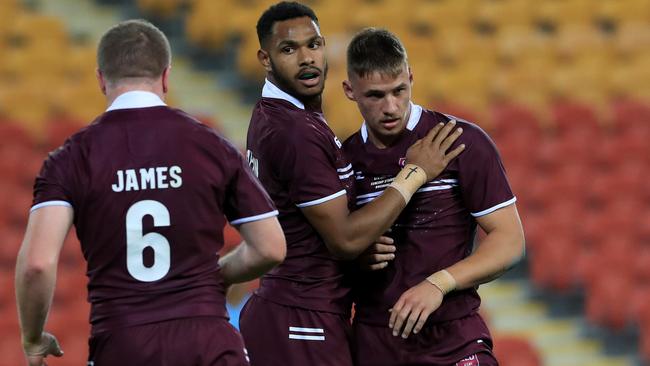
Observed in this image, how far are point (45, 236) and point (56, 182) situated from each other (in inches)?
6.6

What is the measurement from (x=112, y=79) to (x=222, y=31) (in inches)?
302

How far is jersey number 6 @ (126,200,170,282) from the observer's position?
3613mm

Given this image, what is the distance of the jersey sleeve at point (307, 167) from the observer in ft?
14.0

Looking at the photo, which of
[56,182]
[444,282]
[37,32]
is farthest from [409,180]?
[37,32]

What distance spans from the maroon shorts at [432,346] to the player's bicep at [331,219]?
1.25 feet

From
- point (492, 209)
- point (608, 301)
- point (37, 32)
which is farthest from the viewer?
point (37, 32)

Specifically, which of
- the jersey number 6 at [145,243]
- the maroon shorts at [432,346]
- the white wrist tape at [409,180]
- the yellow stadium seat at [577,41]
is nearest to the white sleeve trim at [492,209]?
the white wrist tape at [409,180]

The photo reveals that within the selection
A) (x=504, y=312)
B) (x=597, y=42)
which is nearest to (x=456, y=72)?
(x=597, y=42)

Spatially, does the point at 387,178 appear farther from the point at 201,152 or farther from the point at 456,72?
the point at 456,72

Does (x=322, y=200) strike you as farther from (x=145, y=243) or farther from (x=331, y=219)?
(x=145, y=243)

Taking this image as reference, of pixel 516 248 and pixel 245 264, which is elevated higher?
pixel 245 264

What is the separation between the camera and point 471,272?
427cm

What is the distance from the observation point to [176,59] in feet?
38.3

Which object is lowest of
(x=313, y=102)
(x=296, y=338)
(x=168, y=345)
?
(x=296, y=338)
